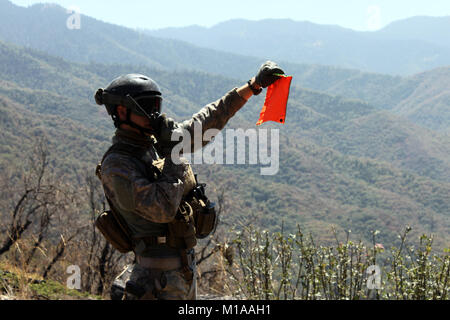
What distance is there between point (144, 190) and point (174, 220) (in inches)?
14.4

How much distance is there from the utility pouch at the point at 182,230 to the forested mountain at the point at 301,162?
950 inches

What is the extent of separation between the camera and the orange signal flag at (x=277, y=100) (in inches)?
133

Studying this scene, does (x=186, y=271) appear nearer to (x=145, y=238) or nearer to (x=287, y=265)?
(x=145, y=238)

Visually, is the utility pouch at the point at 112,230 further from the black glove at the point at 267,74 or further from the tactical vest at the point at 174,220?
the black glove at the point at 267,74

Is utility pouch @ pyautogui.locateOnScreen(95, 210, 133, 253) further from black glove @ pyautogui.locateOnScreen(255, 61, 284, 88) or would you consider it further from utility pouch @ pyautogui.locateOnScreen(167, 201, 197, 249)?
black glove @ pyautogui.locateOnScreen(255, 61, 284, 88)

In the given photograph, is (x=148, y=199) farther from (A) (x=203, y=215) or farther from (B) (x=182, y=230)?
(A) (x=203, y=215)

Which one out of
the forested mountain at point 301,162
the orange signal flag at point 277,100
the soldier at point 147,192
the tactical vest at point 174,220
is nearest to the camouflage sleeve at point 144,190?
the soldier at point 147,192

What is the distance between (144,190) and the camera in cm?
264

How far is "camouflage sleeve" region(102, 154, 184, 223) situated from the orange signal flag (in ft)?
3.45

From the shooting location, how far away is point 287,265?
4598mm

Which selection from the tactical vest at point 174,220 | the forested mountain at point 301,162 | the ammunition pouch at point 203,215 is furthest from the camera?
the forested mountain at point 301,162
